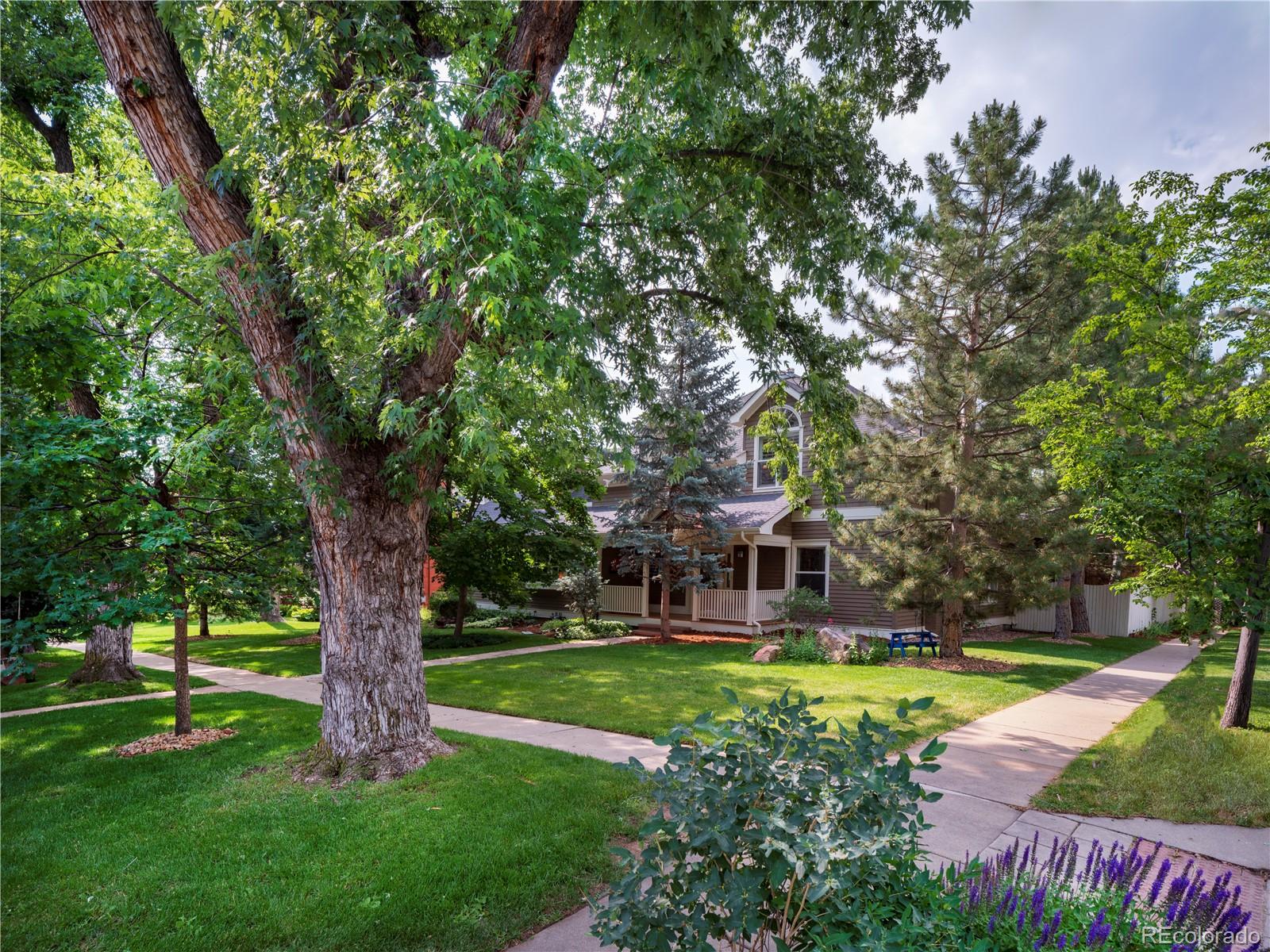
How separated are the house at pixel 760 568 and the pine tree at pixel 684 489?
0.74m

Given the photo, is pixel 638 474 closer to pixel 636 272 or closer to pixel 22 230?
pixel 636 272

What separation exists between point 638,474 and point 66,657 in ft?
39.1

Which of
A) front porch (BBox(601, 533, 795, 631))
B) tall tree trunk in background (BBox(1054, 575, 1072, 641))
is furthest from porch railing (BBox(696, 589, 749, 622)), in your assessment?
tall tree trunk in background (BBox(1054, 575, 1072, 641))

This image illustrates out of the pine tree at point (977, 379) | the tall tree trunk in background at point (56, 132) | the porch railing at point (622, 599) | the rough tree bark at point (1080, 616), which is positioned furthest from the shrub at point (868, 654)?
the tall tree trunk in background at point (56, 132)

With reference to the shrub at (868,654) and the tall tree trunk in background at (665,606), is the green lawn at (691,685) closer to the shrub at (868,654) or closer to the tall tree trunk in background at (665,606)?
the shrub at (868,654)

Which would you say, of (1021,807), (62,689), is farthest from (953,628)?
(62,689)

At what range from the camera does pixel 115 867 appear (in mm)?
3885

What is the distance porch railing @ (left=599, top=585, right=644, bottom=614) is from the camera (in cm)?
1866

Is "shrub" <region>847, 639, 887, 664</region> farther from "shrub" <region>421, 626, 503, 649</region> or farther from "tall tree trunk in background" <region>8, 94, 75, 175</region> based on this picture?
"tall tree trunk in background" <region>8, 94, 75, 175</region>

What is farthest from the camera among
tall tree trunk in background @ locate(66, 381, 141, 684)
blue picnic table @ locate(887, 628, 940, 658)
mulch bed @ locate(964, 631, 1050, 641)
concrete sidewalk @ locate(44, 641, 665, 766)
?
mulch bed @ locate(964, 631, 1050, 641)

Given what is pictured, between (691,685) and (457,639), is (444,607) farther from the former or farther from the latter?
(691,685)

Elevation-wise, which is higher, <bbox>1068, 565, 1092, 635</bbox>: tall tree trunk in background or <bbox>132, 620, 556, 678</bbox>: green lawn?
<bbox>1068, 565, 1092, 635</bbox>: tall tree trunk in background

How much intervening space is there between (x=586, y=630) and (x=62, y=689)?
994 centimetres

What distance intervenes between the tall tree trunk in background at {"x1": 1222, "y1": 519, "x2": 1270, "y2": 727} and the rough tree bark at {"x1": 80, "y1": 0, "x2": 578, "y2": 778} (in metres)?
7.19
